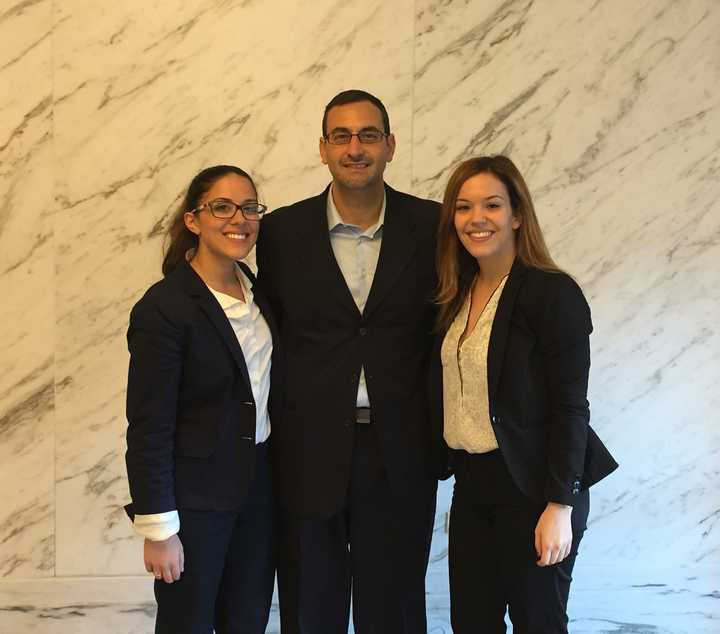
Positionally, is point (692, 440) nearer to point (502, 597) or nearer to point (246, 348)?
point (502, 597)

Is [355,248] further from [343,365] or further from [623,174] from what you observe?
[623,174]

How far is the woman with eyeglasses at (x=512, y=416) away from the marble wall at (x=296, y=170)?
801mm

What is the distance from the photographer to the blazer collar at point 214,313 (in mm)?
1457

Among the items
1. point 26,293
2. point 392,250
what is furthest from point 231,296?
point 26,293

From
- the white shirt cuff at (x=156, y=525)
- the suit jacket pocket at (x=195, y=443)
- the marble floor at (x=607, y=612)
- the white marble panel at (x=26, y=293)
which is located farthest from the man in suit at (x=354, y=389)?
the white marble panel at (x=26, y=293)

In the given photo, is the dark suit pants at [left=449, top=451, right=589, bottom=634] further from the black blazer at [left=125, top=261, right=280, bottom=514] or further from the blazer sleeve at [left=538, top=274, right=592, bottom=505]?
the black blazer at [left=125, top=261, right=280, bottom=514]

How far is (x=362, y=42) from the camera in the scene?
221 cm

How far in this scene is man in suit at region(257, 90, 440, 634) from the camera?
1.62m

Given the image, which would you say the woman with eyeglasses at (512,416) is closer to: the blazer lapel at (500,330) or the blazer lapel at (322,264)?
the blazer lapel at (500,330)

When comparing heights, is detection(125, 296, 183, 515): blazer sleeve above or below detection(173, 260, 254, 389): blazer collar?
below

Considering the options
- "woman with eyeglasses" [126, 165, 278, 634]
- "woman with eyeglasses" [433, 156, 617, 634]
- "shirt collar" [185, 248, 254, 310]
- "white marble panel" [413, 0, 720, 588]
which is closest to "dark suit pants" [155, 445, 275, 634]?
"woman with eyeglasses" [126, 165, 278, 634]

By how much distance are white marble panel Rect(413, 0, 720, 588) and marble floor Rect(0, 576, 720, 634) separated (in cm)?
16

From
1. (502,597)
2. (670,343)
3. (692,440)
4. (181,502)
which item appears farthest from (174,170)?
(692,440)

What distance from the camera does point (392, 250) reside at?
5.44ft
